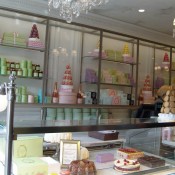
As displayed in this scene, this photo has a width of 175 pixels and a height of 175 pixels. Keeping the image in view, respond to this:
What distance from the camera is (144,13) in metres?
3.96

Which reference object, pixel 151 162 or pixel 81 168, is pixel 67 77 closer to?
pixel 151 162

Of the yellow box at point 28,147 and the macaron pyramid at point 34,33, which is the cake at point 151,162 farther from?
the macaron pyramid at point 34,33

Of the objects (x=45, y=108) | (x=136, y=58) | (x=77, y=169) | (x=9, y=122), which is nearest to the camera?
(x=9, y=122)

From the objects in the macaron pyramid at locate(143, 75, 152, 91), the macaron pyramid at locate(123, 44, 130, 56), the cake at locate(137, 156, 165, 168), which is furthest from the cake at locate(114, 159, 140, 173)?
the macaron pyramid at locate(143, 75, 152, 91)

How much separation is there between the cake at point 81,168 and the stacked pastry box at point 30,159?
0.27ft

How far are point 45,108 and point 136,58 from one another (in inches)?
80.7

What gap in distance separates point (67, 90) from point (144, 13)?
71.5 inches

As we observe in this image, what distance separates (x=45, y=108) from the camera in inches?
143

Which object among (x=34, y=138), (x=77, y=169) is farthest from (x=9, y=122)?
(x=77, y=169)

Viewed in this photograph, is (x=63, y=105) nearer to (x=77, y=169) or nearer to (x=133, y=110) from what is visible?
(x=133, y=110)

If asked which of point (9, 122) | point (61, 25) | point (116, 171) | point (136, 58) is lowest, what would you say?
point (116, 171)

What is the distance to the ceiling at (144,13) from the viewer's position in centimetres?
352

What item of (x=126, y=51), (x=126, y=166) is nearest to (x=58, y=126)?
(x=126, y=166)

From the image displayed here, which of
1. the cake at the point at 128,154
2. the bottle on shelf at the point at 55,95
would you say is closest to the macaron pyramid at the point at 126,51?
the bottle on shelf at the point at 55,95
